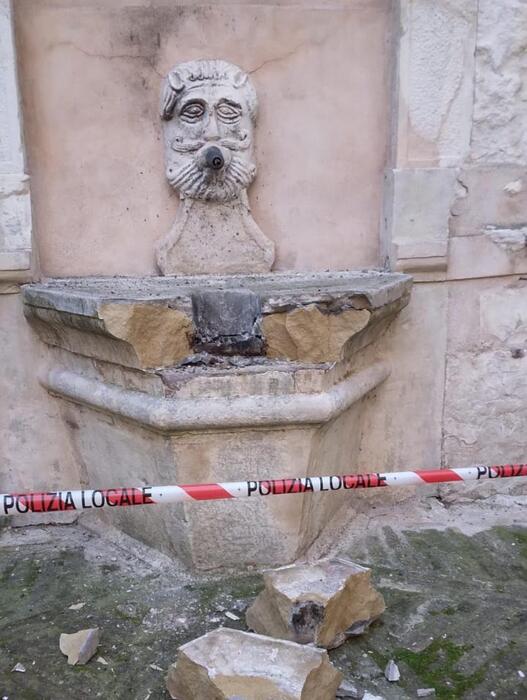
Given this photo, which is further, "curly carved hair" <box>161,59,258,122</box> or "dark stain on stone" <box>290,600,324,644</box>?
"curly carved hair" <box>161,59,258,122</box>

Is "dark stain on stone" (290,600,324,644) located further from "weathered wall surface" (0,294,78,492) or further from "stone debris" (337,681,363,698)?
"weathered wall surface" (0,294,78,492)

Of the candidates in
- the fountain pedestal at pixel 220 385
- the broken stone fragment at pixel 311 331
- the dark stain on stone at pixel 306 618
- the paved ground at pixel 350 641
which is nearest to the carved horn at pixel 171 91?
the fountain pedestal at pixel 220 385

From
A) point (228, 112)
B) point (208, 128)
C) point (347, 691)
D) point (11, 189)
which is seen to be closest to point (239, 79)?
point (228, 112)

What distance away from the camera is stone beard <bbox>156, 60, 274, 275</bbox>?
8.86ft

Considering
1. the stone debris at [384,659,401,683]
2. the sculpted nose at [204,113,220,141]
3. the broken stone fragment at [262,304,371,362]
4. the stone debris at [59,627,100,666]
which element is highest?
the sculpted nose at [204,113,220,141]

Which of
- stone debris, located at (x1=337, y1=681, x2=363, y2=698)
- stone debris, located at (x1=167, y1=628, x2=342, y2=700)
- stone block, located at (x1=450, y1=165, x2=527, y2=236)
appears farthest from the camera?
stone block, located at (x1=450, y1=165, x2=527, y2=236)

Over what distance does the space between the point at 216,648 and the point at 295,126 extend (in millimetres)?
2103

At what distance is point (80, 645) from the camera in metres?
1.99

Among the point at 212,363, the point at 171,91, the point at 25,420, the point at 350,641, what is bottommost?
the point at 350,641

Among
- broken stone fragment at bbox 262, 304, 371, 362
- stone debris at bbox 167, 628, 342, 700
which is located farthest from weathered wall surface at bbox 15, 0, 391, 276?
stone debris at bbox 167, 628, 342, 700

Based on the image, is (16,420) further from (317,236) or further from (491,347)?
(491,347)

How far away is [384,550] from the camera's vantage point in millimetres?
2648

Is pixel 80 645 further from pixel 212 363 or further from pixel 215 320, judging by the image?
pixel 215 320

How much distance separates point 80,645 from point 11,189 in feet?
5.56
